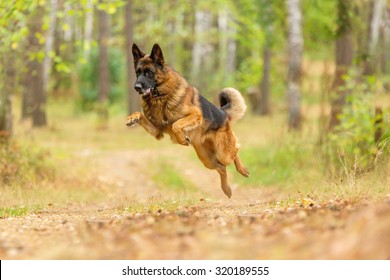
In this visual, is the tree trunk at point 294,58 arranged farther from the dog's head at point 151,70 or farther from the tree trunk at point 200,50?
the tree trunk at point 200,50

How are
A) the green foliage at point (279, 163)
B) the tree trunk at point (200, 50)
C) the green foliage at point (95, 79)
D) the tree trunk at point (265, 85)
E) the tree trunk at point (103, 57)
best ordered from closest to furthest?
the green foliage at point (279, 163) → the tree trunk at point (103, 57) → the tree trunk at point (265, 85) → the tree trunk at point (200, 50) → the green foliage at point (95, 79)

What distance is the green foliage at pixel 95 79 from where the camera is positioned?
3156 centimetres

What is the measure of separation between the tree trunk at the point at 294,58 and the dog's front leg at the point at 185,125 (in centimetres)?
856

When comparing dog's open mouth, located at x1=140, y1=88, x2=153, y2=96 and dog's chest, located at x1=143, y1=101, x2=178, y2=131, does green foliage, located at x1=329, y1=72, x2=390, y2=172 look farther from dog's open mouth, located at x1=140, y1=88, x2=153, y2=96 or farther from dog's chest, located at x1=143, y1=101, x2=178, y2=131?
dog's open mouth, located at x1=140, y1=88, x2=153, y2=96

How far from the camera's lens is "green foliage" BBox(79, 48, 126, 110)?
31562mm

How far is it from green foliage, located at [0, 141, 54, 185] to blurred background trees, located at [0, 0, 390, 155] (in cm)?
47

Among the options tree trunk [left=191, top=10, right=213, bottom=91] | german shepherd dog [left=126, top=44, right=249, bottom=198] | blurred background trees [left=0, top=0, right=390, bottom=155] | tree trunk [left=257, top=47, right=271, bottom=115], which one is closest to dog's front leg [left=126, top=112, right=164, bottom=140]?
german shepherd dog [left=126, top=44, right=249, bottom=198]

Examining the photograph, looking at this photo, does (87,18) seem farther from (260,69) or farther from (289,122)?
(289,122)

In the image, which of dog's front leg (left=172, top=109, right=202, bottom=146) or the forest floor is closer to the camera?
the forest floor

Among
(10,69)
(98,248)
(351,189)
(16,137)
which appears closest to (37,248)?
(98,248)

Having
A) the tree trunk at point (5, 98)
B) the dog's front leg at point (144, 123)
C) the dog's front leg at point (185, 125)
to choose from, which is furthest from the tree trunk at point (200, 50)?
the dog's front leg at point (185, 125)

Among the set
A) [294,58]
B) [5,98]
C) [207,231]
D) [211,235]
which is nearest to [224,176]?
[207,231]

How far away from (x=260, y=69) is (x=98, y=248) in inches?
→ 1125

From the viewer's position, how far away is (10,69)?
14367 mm
